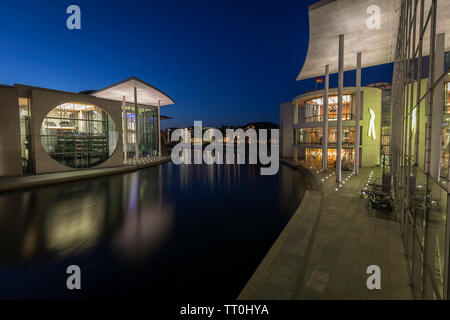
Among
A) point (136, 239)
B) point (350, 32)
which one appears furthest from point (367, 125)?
point (136, 239)

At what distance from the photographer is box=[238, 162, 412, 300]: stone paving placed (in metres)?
3.56

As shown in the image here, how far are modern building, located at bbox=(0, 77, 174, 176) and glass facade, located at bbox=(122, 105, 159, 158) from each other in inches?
223

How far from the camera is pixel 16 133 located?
54.3ft

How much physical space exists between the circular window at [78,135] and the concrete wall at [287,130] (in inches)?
890

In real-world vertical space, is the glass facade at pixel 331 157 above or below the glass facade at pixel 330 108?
below

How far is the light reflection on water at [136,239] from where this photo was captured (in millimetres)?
4535

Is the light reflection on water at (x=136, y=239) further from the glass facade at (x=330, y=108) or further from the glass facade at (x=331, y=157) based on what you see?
the glass facade at (x=330, y=108)

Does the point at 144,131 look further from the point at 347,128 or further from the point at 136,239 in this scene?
the point at 136,239

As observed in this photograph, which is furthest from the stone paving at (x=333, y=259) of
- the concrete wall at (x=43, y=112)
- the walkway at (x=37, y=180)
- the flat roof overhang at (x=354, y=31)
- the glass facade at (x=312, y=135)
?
the concrete wall at (x=43, y=112)

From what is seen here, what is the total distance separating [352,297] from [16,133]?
22.9 metres

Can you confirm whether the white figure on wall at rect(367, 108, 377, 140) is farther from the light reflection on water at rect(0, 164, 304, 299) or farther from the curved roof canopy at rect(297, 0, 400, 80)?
the light reflection on water at rect(0, 164, 304, 299)

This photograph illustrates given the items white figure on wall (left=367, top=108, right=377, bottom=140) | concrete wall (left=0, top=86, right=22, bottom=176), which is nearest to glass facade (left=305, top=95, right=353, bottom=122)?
white figure on wall (left=367, top=108, right=377, bottom=140)
